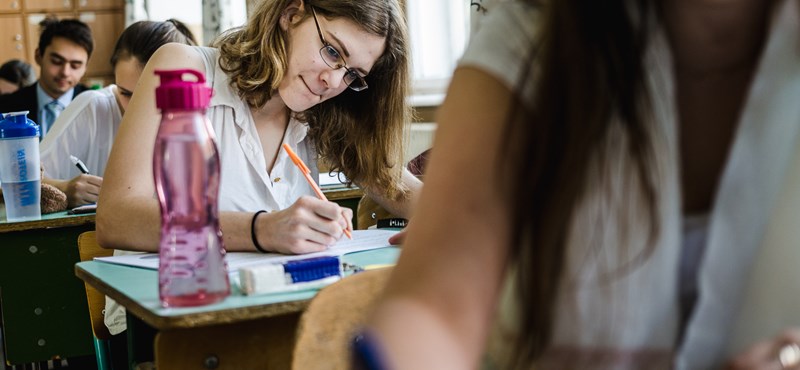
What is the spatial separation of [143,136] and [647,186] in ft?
4.62

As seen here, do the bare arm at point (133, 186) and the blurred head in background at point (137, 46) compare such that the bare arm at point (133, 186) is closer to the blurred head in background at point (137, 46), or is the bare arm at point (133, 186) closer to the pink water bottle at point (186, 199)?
the pink water bottle at point (186, 199)

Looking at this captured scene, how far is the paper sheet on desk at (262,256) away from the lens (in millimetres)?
1685

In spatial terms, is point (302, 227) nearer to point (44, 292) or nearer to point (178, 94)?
point (178, 94)

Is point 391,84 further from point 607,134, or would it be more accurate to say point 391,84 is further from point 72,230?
point 607,134

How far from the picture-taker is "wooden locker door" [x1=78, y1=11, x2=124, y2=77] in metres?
8.09

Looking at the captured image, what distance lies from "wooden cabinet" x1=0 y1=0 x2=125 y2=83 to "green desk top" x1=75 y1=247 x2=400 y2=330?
661cm

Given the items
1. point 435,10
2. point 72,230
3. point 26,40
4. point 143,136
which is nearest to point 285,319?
point 143,136

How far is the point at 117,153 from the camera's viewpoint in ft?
6.22

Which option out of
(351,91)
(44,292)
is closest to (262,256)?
(351,91)

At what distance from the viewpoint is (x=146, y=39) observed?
137 inches

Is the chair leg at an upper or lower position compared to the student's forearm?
lower

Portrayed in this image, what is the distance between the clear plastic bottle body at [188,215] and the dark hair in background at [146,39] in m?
2.13

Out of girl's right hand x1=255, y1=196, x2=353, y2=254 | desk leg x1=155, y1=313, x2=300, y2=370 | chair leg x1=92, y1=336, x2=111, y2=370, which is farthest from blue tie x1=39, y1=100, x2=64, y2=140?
desk leg x1=155, y1=313, x2=300, y2=370

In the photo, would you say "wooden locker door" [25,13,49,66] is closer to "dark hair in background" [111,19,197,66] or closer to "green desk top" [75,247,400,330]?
"dark hair in background" [111,19,197,66]
